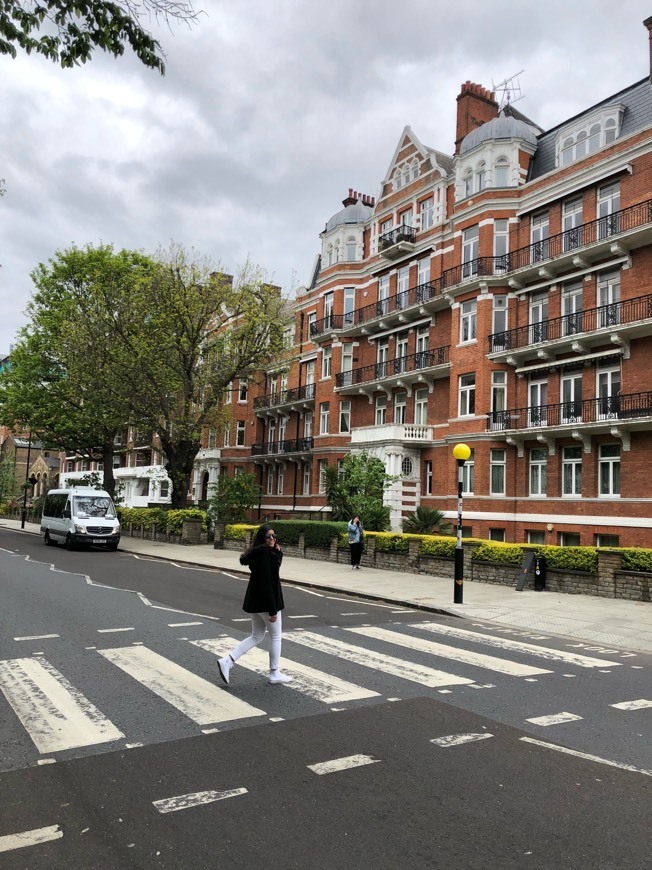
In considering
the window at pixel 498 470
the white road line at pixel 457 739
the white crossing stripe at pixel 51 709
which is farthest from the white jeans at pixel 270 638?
the window at pixel 498 470

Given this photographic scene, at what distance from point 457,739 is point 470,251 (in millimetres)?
27770

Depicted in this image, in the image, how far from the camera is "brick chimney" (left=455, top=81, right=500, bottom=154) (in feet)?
110

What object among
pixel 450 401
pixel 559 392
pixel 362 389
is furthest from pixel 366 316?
pixel 559 392

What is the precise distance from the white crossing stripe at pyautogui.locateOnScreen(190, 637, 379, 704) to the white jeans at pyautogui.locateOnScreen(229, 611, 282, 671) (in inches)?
13.7

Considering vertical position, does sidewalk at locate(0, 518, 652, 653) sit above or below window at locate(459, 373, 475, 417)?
below

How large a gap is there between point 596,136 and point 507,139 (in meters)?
4.08

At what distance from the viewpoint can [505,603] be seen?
14617mm

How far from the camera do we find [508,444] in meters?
27.9

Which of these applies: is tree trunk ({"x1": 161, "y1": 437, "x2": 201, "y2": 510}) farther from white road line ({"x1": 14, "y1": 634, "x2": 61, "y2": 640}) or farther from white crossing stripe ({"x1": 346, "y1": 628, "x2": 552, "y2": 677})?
white crossing stripe ({"x1": 346, "y1": 628, "x2": 552, "y2": 677})

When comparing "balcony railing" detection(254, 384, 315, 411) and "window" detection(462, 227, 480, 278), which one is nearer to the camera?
"window" detection(462, 227, 480, 278)

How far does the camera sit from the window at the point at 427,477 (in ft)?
106

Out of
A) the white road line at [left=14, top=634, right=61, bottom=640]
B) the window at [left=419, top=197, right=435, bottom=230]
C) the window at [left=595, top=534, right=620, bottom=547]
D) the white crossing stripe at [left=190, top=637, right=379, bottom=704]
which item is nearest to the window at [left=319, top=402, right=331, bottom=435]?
the window at [left=419, top=197, right=435, bottom=230]

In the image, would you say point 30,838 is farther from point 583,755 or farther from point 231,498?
point 231,498

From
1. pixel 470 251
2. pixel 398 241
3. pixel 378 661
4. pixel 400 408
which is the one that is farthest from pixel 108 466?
pixel 378 661
